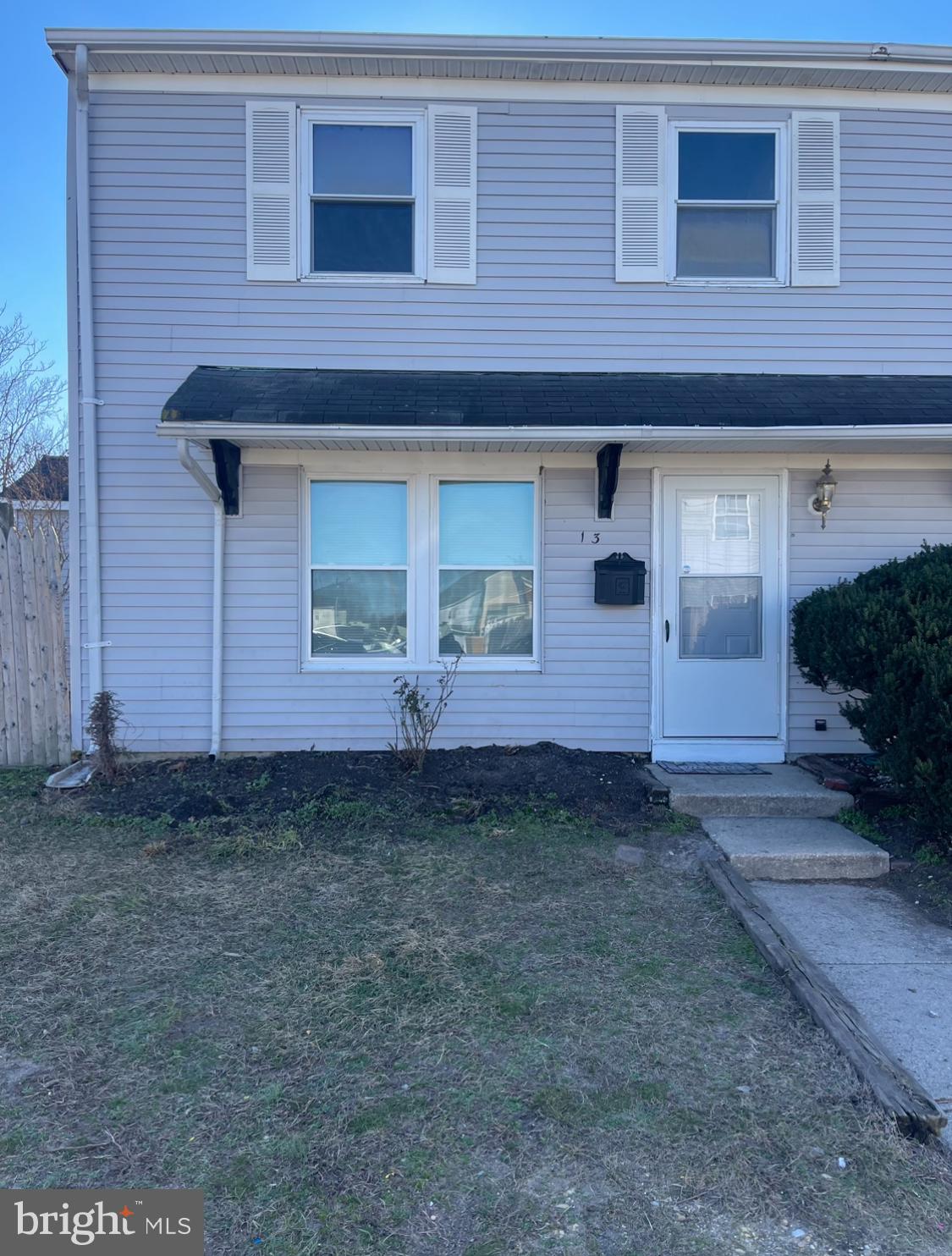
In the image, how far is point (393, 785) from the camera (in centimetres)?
545

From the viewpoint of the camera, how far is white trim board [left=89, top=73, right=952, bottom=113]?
6.03 meters

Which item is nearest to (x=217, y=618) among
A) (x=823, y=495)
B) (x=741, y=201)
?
(x=823, y=495)

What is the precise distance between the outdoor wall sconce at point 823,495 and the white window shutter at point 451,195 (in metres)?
3.04

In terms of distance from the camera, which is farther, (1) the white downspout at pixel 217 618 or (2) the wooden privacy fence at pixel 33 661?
(2) the wooden privacy fence at pixel 33 661

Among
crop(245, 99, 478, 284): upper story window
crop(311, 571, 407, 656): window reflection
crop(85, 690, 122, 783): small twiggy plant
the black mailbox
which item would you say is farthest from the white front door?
crop(85, 690, 122, 783): small twiggy plant

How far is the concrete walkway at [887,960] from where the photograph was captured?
285 centimetres

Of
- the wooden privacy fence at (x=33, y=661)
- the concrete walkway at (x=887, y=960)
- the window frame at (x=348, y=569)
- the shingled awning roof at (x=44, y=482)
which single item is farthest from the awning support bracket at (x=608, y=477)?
the shingled awning roof at (x=44, y=482)

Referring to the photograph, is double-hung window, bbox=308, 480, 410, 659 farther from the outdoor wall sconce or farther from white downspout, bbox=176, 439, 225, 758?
the outdoor wall sconce

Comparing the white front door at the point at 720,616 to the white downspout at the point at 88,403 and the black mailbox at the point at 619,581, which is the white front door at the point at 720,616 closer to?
the black mailbox at the point at 619,581

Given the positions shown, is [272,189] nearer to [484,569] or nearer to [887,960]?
[484,569]

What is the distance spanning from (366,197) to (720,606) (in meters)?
4.16

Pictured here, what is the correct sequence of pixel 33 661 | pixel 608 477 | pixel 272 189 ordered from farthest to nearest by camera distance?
pixel 33 661 → pixel 272 189 → pixel 608 477

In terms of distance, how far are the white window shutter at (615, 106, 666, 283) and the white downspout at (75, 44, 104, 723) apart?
13.1ft

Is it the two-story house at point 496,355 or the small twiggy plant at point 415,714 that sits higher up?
the two-story house at point 496,355
